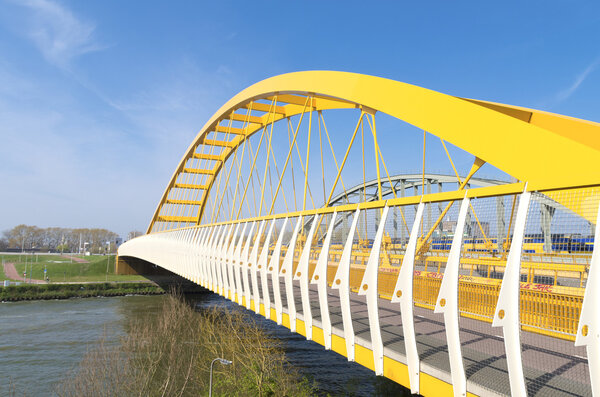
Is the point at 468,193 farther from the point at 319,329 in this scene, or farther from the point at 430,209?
the point at 319,329

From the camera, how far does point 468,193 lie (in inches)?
183

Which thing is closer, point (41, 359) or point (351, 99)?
point (351, 99)

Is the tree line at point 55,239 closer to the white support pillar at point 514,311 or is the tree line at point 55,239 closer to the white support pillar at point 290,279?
the white support pillar at point 290,279

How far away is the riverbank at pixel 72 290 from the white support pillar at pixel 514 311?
52.4 m

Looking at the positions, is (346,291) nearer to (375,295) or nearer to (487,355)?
(375,295)

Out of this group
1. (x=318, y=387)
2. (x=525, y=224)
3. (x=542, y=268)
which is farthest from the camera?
(x=318, y=387)

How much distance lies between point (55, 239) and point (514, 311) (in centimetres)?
17289

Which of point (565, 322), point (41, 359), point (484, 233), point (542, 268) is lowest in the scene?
point (41, 359)

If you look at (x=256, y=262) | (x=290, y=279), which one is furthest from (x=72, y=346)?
(x=290, y=279)

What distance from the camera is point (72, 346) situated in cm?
2534

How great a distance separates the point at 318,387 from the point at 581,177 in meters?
15.3

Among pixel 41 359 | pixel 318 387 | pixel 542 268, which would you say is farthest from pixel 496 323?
pixel 41 359

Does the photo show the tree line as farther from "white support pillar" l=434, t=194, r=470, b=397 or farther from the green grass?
"white support pillar" l=434, t=194, r=470, b=397

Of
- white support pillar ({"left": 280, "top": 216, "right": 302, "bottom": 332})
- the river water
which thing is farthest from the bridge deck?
the river water
